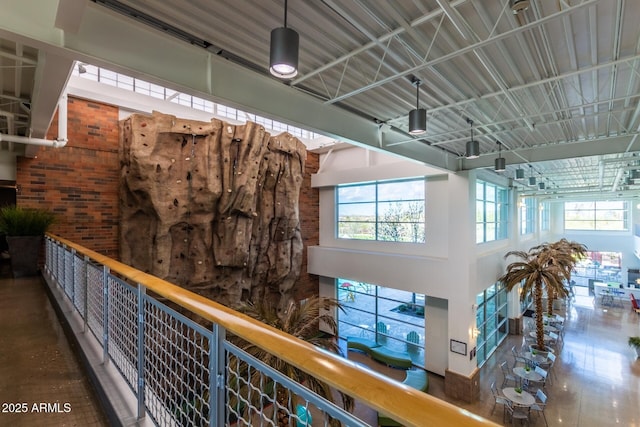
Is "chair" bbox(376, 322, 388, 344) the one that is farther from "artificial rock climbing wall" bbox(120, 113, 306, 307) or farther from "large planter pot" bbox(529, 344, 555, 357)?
"large planter pot" bbox(529, 344, 555, 357)

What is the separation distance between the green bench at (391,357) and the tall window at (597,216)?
21.6m

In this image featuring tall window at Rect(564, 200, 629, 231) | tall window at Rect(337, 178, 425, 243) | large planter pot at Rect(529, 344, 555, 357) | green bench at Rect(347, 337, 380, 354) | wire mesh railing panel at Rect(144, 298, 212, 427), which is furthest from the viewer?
tall window at Rect(564, 200, 629, 231)

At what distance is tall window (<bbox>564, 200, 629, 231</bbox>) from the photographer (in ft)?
70.4

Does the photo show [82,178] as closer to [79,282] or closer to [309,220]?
[79,282]

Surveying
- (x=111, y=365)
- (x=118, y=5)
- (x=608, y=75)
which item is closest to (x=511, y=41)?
(x=608, y=75)

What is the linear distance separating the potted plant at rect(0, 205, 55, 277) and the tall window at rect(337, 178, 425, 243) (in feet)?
28.5

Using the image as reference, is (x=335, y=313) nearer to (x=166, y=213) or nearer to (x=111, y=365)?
(x=166, y=213)

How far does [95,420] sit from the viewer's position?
6.37 feet

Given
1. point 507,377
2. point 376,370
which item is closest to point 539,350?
point 507,377

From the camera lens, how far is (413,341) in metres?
10.3

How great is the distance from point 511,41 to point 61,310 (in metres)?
6.33

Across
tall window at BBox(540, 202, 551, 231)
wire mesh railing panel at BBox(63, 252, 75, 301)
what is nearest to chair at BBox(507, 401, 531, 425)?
wire mesh railing panel at BBox(63, 252, 75, 301)

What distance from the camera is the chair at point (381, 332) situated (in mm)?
11062

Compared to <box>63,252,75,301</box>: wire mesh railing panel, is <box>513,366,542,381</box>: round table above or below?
below
